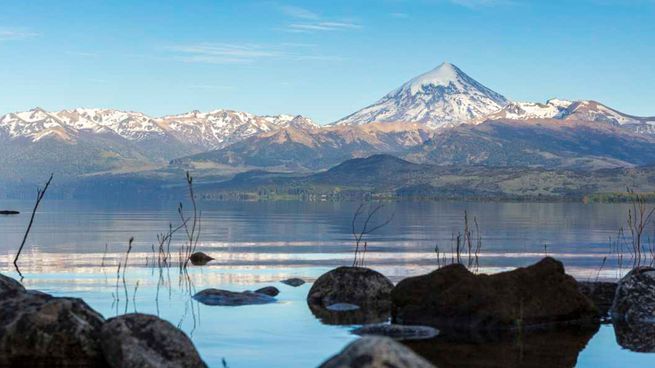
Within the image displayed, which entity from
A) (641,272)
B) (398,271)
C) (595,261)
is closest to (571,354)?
(641,272)

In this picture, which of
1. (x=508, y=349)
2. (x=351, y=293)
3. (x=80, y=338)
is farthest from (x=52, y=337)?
(x=351, y=293)

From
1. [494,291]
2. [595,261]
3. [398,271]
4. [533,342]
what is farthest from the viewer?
[595,261]

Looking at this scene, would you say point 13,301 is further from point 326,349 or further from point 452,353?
point 452,353

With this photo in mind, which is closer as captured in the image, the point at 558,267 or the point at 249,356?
the point at 249,356

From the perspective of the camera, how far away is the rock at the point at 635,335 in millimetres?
32094

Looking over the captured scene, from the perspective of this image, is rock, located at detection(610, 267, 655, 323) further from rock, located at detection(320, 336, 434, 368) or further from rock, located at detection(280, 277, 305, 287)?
rock, located at detection(320, 336, 434, 368)

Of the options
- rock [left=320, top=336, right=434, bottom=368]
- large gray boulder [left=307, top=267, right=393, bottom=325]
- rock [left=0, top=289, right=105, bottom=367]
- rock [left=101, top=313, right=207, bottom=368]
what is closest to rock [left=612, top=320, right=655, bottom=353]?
large gray boulder [left=307, top=267, right=393, bottom=325]

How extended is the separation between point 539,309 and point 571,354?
21.3 ft

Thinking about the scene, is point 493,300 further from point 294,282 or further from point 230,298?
point 294,282

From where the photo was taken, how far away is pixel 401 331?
3284 centimetres

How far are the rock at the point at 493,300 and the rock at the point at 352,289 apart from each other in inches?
168

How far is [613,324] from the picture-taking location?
3747 cm

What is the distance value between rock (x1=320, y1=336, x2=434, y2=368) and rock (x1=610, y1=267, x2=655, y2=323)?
2291cm

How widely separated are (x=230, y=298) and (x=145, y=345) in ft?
61.9
